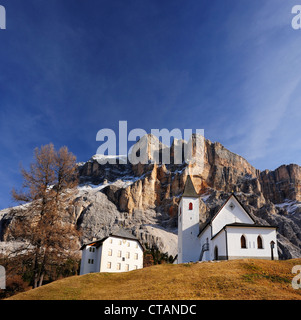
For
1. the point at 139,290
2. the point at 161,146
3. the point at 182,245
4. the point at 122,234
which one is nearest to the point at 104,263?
the point at 122,234

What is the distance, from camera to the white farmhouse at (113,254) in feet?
169

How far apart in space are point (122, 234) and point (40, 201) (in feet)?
111

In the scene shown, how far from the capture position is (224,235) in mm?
30406

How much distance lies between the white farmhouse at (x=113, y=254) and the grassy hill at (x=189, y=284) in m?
26.6

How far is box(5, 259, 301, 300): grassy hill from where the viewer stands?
53.4 feet

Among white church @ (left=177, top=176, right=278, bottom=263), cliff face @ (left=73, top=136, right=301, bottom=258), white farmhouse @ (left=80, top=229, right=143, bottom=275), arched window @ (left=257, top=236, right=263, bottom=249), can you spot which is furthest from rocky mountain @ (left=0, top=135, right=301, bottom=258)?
arched window @ (left=257, top=236, right=263, bottom=249)

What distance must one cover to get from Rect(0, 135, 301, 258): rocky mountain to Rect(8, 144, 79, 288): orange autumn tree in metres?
75.2

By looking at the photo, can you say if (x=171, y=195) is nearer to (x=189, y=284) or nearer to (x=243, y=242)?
(x=243, y=242)

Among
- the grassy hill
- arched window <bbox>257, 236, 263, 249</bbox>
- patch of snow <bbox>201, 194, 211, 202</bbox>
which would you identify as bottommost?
the grassy hill

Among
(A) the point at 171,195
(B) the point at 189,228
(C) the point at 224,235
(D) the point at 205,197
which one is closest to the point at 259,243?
(C) the point at 224,235

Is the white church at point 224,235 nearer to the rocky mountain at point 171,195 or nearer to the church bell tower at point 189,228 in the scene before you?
the church bell tower at point 189,228

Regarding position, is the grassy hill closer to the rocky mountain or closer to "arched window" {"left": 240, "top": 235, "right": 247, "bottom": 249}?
"arched window" {"left": 240, "top": 235, "right": 247, "bottom": 249}

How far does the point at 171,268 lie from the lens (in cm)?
2598

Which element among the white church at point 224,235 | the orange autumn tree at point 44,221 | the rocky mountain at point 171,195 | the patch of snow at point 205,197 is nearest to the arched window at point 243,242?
the white church at point 224,235
